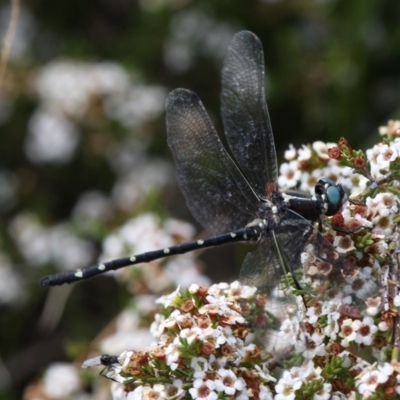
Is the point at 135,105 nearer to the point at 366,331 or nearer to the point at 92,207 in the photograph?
the point at 92,207

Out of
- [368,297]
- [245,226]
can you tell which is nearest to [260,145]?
[245,226]

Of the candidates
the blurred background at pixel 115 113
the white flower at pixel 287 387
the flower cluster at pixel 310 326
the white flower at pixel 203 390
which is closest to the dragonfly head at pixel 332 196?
the flower cluster at pixel 310 326

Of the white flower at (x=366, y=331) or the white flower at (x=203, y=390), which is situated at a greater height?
the white flower at (x=366, y=331)

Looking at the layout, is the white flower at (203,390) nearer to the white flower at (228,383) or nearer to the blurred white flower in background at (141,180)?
the white flower at (228,383)

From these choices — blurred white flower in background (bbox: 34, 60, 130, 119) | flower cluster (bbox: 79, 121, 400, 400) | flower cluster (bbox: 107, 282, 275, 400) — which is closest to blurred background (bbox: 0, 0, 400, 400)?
blurred white flower in background (bbox: 34, 60, 130, 119)

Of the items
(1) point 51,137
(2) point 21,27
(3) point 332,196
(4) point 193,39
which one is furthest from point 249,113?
(2) point 21,27

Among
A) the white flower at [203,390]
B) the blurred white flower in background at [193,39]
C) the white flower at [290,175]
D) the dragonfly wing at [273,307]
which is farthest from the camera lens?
the blurred white flower in background at [193,39]

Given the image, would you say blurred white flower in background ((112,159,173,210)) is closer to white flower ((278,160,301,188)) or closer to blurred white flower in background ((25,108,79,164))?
blurred white flower in background ((25,108,79,164))
